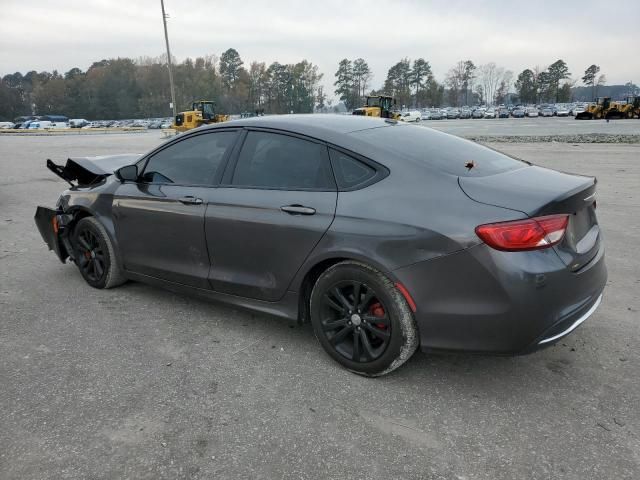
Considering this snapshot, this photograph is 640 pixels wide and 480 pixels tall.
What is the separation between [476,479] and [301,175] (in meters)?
1.95

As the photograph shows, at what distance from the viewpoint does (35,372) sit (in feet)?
10.4

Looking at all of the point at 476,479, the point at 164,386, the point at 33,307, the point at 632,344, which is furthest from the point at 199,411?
the point at 632,344

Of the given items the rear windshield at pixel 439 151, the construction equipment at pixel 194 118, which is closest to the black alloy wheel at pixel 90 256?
the rear windshield at pixel 439 151

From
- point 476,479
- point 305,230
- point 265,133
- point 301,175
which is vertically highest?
point 265,133

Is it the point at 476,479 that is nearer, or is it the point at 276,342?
the point at 476,479

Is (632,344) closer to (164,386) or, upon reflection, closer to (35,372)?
(164,386)

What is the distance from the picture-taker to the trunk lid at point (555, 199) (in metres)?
2.62

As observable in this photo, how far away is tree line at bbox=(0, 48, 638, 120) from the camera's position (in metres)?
112

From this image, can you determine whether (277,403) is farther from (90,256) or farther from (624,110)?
(624,110)

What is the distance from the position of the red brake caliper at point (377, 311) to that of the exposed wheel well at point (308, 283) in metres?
0.33

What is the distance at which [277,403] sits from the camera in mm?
2834

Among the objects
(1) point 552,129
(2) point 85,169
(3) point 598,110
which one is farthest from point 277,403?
(3) point 598,110

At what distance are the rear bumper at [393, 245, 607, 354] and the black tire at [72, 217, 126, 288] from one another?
9.12 ft

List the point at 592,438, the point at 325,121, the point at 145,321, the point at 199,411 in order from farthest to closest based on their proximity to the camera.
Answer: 1. the point at 145,321
2. the point at 325,121
3. the point at 199,411
4. the point at 592,438
